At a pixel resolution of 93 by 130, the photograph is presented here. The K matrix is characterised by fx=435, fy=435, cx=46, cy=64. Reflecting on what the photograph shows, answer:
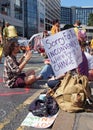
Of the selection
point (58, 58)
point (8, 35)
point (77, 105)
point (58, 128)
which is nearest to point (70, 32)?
point (58, 58)

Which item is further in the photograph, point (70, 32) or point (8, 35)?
point (8, 35)

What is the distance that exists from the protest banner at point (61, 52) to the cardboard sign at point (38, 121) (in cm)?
121

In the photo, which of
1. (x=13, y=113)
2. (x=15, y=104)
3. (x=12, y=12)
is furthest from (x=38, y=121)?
(x=12, y=12)

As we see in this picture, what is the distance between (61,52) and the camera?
7148mm

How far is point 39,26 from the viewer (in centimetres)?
13775

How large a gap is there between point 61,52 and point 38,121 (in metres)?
1.59

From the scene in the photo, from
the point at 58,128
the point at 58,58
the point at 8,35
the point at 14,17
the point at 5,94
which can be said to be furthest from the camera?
the point at 14,17

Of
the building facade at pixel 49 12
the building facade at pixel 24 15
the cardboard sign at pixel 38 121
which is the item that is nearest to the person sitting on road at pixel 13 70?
the cardboard sign at pixel 38 121

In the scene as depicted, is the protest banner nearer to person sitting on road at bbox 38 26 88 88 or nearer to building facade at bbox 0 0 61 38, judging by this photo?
person sitting on road at bbox 38 26 88 88

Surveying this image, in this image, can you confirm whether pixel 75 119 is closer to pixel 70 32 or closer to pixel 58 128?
pixel 58 128

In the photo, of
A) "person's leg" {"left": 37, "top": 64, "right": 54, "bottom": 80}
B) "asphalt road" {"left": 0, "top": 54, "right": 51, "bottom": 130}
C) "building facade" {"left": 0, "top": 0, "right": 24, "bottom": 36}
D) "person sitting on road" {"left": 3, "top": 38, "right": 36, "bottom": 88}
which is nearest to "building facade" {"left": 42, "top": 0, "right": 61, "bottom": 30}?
"building facade" {"left": 0, "top": 0, "right": 24, "bottom": 36}

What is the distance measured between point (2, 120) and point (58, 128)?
43.4 inches

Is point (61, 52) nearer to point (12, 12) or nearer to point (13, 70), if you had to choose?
point (13, 70)

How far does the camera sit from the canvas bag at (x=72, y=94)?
6.08 m
